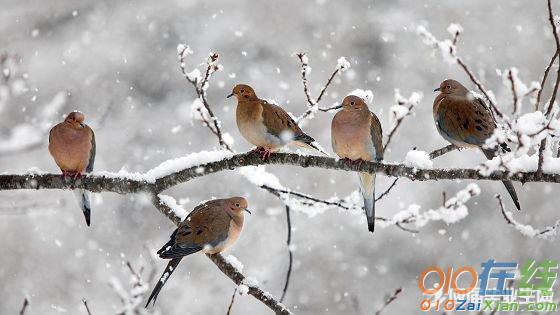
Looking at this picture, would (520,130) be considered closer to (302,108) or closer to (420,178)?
(420,178)

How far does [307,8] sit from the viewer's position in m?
13.0

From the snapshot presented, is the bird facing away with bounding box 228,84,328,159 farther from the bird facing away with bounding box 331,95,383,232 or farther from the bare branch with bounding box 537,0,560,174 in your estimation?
the bare branch with bounding box 537,0,560,174

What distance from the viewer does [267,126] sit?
14.0 feet

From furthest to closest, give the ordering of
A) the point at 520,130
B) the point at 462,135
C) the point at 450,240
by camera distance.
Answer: the point at 450,240 → the point at 462,135 → the point at 520,130

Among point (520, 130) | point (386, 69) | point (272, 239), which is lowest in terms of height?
point (520, 130)

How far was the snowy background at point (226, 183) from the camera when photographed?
411 inches

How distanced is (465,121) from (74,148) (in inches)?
96.3

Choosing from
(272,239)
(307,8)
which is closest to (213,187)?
(272,239)

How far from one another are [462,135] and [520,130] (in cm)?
165

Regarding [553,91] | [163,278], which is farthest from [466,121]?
[163,278]

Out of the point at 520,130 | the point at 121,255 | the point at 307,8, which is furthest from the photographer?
the point at 307,8

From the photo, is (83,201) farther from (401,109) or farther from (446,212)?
(446,212)

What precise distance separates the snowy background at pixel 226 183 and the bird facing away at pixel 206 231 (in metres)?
5.68

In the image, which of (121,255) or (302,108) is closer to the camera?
(121,255)
